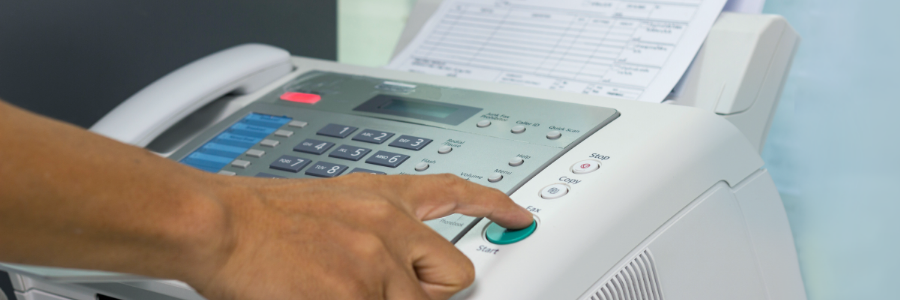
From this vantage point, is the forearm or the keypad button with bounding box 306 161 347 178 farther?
the keypad button with bounding box 306 161 347 178

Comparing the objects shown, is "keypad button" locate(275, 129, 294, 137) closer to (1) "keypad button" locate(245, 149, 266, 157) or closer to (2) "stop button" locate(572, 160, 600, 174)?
(1) "keypad button" locate(245, 149, 266, 157)

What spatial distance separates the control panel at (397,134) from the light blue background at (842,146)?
1.28 feet

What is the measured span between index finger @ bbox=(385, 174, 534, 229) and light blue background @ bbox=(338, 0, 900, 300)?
1.85ft

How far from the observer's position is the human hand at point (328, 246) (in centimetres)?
31

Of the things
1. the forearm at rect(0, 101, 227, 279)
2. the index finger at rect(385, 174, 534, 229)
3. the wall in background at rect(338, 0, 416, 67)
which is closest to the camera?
the forearm at rect(0, 101, 227, 279)

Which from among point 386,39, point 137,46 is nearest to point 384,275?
point 137,46

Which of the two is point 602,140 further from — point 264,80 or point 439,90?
point 264,80

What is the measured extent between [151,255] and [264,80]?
451 millimetres

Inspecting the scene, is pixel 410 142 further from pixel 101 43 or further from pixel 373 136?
pixel 101 43

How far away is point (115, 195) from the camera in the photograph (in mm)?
274

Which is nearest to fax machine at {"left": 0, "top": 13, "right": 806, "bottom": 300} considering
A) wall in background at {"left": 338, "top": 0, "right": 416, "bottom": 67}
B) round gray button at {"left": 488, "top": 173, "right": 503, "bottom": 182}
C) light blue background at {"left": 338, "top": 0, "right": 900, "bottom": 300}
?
round gray button at {"left": 488, "top": 173, "right": 503, "bottom": 182}

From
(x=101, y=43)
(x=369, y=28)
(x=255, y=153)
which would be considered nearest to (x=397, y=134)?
(x=255, y=153)

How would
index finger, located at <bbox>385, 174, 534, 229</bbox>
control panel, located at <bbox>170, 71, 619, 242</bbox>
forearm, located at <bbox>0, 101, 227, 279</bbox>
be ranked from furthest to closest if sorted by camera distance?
control panel, located at <bbox>170, 71, 619, 242</bbox>, index finger, located at <bbox>385, 174, 534, 229</bbox>, forearm, located at <bbox>0, 101, 227, 279</bbox>

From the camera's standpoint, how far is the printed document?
65 cm
